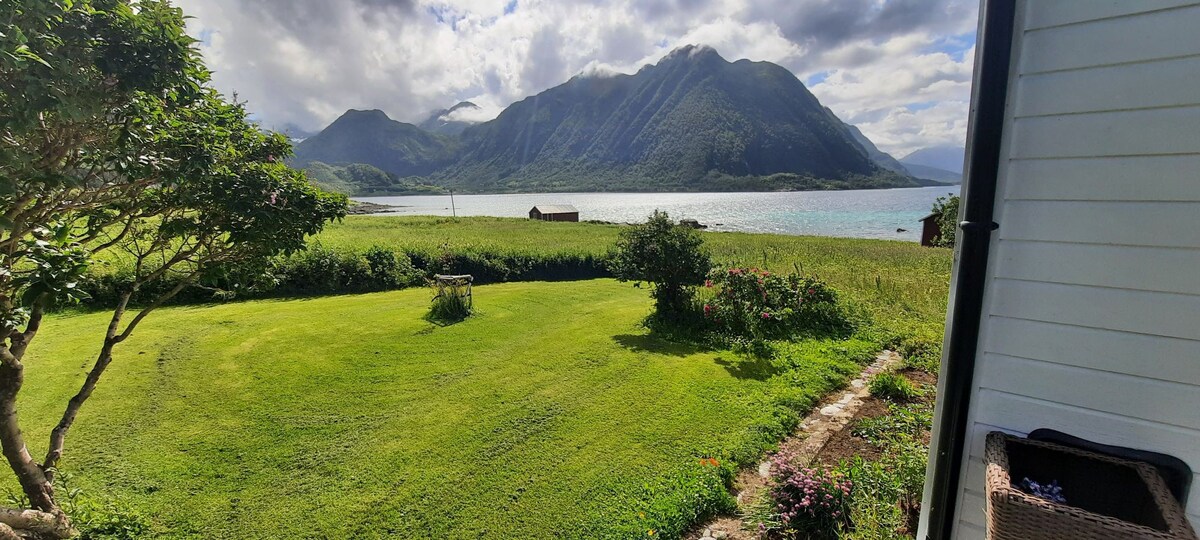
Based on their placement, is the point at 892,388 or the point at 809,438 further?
the point at 892,388

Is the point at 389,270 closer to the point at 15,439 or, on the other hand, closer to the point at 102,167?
the point at 15,439

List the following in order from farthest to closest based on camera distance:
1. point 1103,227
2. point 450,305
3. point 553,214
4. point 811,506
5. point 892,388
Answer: point 553,214
point 450,305
point 892,388
point 811,506
point 1103,227

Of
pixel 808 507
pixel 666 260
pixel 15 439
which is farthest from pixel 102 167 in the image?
pixel 666 260

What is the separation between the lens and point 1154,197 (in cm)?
189

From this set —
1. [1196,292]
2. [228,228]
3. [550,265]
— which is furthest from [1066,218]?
[550,265]

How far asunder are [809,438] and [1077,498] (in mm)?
2969

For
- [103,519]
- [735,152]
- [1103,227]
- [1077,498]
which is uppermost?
[735,152]

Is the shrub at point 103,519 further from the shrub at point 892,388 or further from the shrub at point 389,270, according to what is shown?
the shrub at point 389,270

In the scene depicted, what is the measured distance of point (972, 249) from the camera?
2195mm

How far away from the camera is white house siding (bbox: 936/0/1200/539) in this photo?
72.8 inches

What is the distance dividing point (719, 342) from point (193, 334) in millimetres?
10220

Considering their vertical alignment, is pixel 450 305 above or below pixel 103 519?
above

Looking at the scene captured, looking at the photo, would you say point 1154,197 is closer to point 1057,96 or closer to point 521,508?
point 1057,96

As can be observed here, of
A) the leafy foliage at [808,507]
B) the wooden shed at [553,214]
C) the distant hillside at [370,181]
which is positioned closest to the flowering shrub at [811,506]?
the leafy foliage at [808,507]
